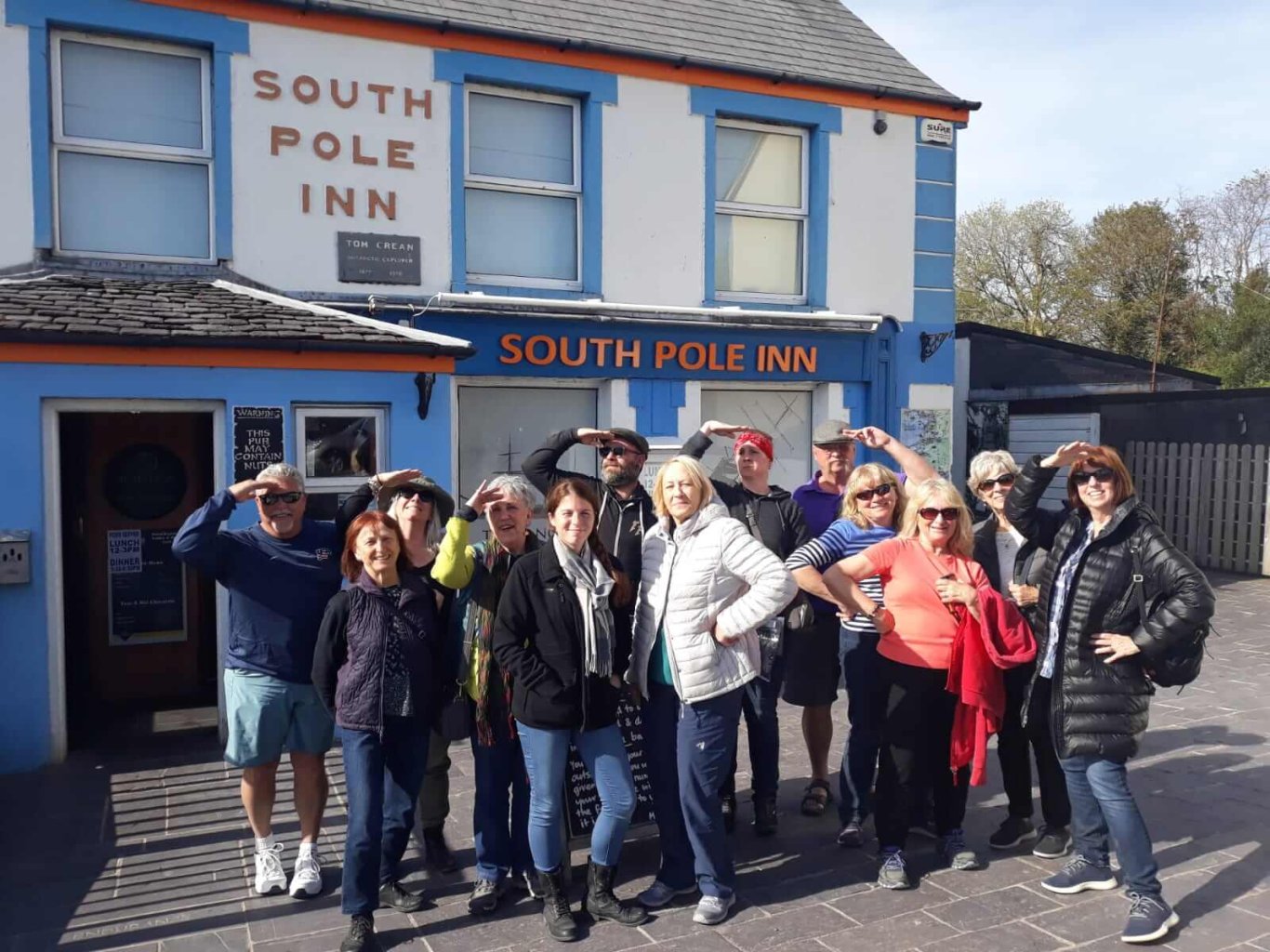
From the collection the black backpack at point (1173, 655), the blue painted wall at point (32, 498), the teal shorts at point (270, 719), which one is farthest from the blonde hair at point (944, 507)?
the blue painted wall at point (32, 498)

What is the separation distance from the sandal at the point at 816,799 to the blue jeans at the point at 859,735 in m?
0.33

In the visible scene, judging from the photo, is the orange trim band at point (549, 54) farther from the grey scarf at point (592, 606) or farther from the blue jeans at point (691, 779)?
the blue jeans at point (691, 779)

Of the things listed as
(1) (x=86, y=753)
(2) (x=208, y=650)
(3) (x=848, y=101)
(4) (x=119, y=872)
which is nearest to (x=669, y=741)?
(4) (x=119, y=872)

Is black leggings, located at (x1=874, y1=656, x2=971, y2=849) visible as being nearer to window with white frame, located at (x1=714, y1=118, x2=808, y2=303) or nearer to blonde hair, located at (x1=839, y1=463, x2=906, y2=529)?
blonde hair, located at (x1=839, y1=463, x2=906, y2=529)

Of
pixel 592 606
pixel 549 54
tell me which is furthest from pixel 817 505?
pixel 549 54

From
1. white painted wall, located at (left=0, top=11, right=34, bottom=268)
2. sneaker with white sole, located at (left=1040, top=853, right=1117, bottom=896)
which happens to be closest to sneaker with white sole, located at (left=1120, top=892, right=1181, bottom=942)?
sneaker with white sole, located at (left=1040, top=853, right=1117, bottom=896)

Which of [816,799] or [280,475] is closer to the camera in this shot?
[280,475]

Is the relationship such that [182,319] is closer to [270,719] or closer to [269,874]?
[270,719]

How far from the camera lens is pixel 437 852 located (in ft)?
15.9

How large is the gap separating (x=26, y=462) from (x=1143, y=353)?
26396 mm

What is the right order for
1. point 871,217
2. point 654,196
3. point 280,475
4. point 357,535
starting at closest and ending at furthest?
point 357,535 < point 280,475 < point 654,196 < point 871,217

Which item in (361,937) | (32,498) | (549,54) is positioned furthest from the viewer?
(549,54)

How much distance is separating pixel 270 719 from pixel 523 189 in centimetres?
544

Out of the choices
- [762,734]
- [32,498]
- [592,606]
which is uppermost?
[32,498]
